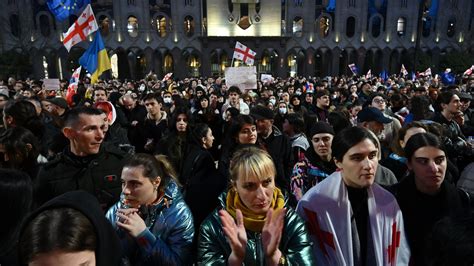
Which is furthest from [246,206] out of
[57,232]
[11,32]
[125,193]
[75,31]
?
[11,32]

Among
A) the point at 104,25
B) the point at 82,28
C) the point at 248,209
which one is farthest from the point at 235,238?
the point at 104,25

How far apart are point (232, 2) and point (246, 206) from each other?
36.3 m

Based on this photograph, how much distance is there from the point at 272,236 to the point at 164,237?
88 centimetres

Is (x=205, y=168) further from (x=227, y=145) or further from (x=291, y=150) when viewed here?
(x=291, y=150)

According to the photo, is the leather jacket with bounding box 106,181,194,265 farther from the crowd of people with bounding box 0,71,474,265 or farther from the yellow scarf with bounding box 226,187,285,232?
the yellow scarf with bounding box 226,187,285,232

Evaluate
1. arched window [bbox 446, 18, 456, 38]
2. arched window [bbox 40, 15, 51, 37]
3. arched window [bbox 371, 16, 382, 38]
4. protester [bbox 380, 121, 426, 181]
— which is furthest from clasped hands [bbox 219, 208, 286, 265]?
arched window [bbox 446, 18, 456, 38]

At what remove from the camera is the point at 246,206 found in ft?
7.62

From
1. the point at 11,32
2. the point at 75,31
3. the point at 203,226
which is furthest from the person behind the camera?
the point at 11,32

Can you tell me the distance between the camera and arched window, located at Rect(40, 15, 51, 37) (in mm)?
33750

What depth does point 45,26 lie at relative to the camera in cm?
3394

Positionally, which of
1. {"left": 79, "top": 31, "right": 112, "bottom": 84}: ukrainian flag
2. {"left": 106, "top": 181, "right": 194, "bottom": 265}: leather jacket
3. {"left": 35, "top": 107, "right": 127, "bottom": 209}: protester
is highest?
{"left": 79, "top": 31, "right": 112, "bottom": 84}: ukrainian flag

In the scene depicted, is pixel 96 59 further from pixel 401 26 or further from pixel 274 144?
pixel 401 26

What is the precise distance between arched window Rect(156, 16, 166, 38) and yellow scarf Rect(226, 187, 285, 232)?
36.1 meters

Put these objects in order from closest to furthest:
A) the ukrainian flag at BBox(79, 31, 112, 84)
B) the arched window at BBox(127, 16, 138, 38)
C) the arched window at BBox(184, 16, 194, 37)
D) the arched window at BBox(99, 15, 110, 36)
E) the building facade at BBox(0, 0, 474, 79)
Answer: the ukrainian flag at BBox(79, 31, 112, 84), the building facade at BBox(0, 0, 474, 79), the arched window at BBox(99, 15, 110, 36), the arched window at BBox(127, 16, 138, 38), the arched window at BBox(184, 16, 194, 37)
